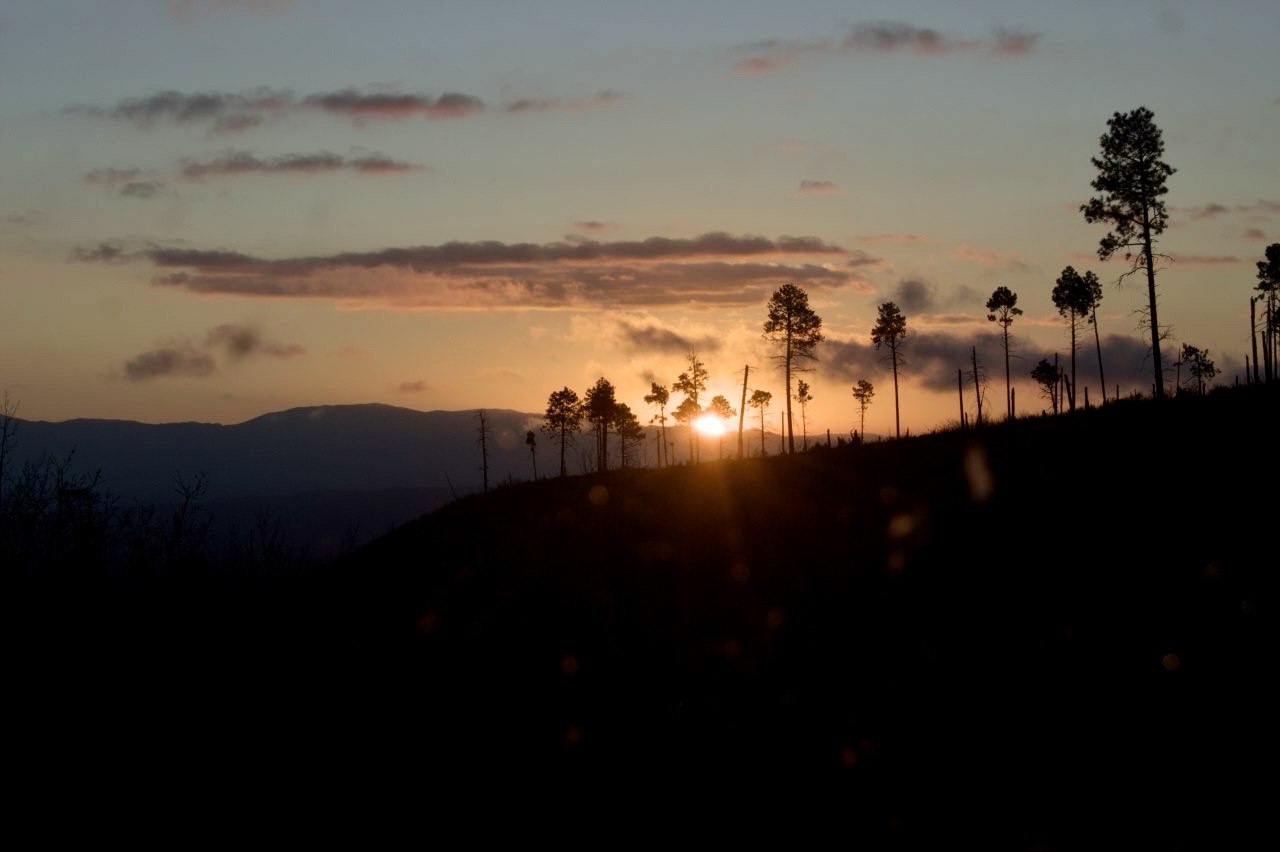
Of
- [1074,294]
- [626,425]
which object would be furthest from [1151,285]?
[626,425]

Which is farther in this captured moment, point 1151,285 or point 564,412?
point 564,412


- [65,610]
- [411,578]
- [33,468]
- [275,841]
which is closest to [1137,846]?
[275,841]

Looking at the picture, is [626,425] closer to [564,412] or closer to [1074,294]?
[564,412]

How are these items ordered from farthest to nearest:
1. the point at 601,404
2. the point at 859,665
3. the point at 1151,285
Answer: the point at 601,404
the point at 1151,285
the point at 859,665

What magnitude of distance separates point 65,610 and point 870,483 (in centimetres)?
2533

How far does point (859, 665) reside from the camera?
16.1 meters

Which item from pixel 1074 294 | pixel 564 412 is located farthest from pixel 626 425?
pixel 1074 294

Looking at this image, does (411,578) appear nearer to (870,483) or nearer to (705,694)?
(870,483)

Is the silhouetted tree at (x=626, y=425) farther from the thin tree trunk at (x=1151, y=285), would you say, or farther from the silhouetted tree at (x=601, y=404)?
the thin tree trunk at (x=1151, y=285)

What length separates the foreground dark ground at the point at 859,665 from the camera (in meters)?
11.7

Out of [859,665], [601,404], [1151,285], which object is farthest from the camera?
[601,404]

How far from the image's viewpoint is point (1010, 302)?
7838 cm

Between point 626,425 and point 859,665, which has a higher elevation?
point 626,425

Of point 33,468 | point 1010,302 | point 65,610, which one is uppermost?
point 1010,302
